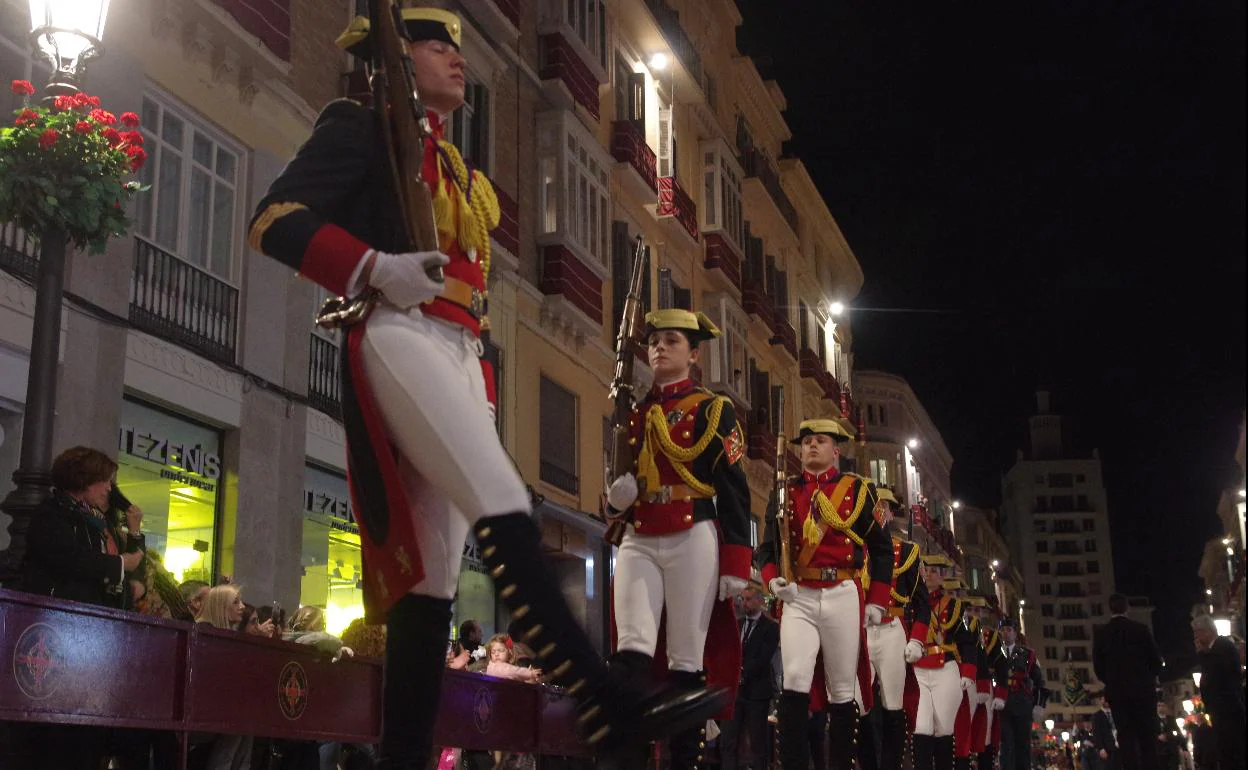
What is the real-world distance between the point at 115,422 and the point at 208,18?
4.79 metres

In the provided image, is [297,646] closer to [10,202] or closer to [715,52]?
[10,202]

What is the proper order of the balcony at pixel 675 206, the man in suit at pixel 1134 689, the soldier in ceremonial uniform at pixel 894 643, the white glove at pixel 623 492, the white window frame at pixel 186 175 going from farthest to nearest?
the balcony at pixel 675 206 → the man in suit at pixel 1134 689 → the white window frame at pixel 186 175 → the soldier in ceremonial uniform at pixel 894 643 → the white glove at pixel 623 492

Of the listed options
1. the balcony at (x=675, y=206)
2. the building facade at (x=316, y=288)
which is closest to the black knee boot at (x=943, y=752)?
the building facade at (x=316, y=288)

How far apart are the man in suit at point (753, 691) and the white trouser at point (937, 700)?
5.27 feet

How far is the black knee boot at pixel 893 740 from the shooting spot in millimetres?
11305

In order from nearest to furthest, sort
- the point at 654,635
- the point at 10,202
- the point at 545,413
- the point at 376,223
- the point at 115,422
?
the point at 376,223 → the point at 654,635 → the point at 10,202 → the point at 115,422 → the point at 545,413

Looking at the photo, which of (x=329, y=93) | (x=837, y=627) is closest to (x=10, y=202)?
(x=837, y=627)

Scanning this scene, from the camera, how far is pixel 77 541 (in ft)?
25.1

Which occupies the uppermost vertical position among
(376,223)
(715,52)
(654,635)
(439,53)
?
(715,52)

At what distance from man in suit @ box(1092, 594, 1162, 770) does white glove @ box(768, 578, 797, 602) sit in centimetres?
681

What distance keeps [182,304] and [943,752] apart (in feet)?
30.9

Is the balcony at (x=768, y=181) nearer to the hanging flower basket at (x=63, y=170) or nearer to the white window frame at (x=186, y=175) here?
the white window frame at (x=186, y=175)

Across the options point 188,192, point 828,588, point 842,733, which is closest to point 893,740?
point 842,733

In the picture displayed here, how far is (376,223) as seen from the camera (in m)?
4.76
